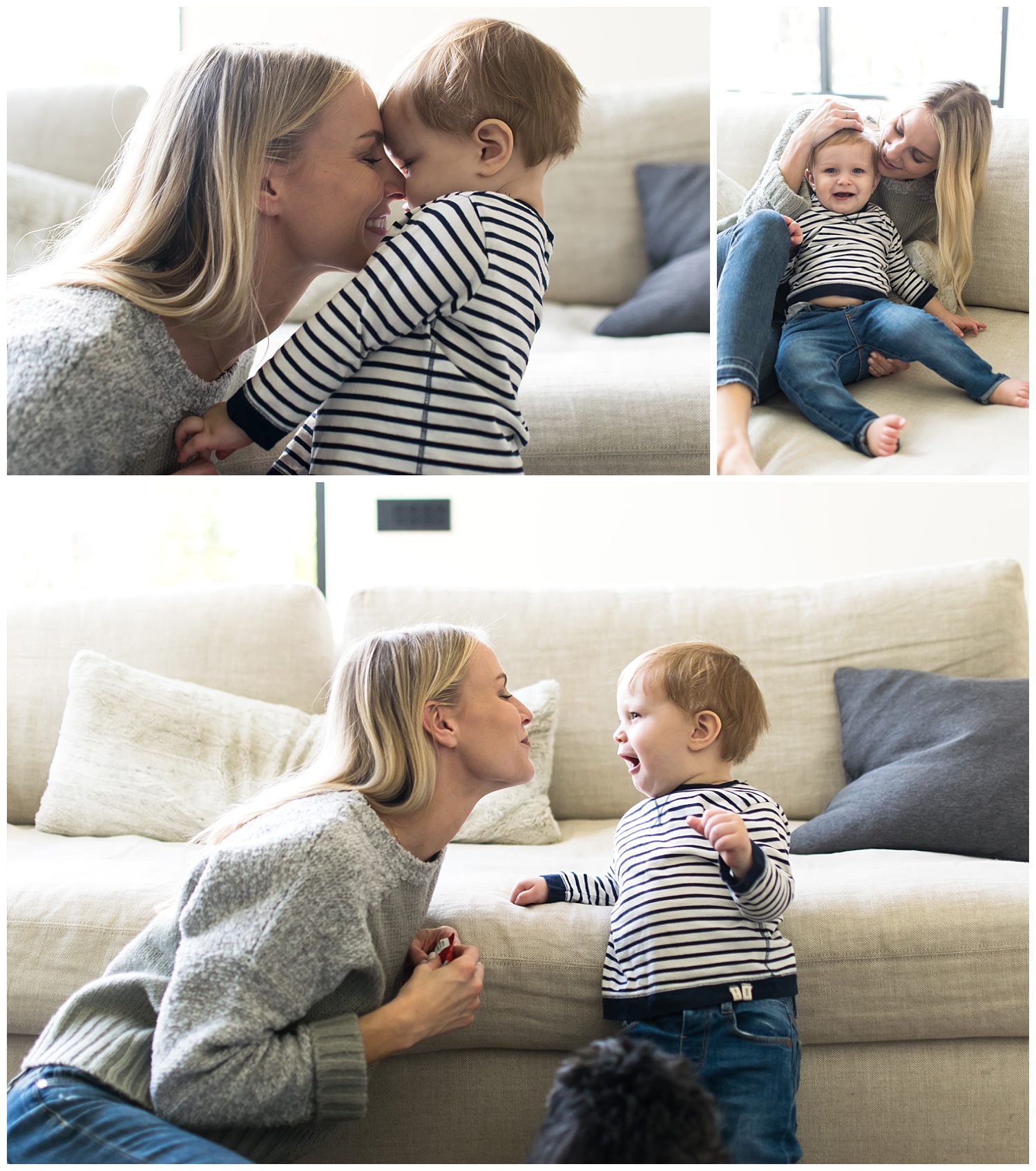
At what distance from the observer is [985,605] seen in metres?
1.67

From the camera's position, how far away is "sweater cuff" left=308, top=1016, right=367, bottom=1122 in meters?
0.87

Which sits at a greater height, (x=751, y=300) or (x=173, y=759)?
(x=751, y=300)

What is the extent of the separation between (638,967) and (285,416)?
2.14 feet

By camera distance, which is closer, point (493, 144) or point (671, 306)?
point (493, 144)

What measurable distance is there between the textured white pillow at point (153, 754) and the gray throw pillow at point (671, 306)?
2.97ft

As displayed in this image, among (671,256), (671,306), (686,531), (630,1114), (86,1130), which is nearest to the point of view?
(630,1114)

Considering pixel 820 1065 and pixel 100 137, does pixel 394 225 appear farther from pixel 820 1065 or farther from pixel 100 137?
pixel 100 137

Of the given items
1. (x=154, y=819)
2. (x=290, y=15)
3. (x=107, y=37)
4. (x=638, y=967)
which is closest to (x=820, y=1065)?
(x=638, y=967)

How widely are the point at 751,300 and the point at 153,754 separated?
3.68ft

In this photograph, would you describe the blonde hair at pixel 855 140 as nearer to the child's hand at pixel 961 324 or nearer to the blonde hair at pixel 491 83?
the child's hand at pixel 961 324

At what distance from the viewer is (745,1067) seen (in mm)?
988

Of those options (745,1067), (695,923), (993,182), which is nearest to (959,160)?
(993,182)

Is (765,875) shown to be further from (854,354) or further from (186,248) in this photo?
(186,248)

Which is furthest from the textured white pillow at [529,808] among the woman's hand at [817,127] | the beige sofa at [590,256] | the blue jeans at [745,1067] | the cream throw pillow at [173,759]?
the woman's hand at [817,127]
